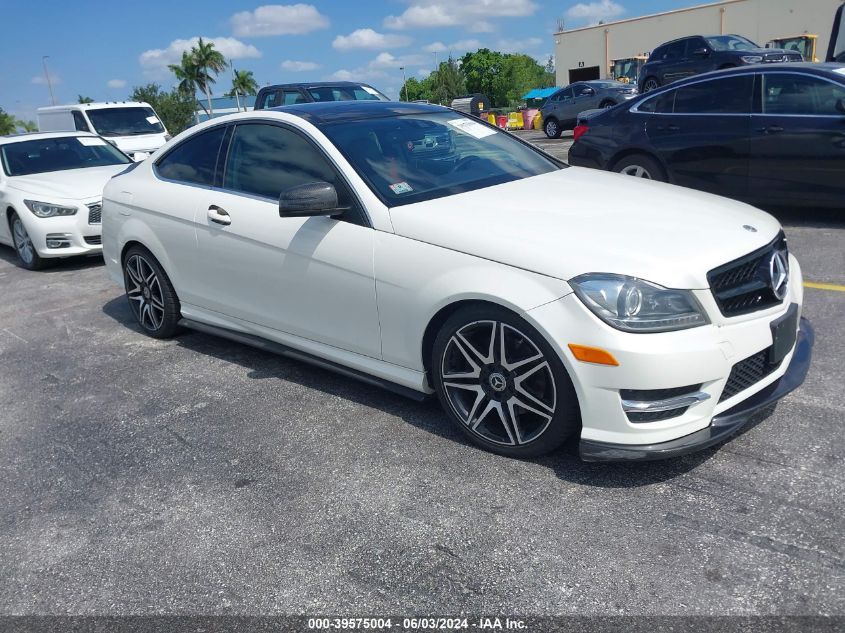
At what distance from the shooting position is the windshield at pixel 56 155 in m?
9.56

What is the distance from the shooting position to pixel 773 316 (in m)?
3.36

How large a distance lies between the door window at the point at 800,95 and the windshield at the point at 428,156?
12.1 ft

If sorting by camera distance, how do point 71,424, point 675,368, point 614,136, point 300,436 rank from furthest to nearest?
point 614,136 → point 71,424 → point 300,436 → point 675,368

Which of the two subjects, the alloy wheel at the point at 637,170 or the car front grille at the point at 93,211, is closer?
the alloy wheel at the point at 637,170

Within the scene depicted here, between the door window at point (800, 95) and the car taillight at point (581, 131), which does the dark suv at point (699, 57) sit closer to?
the car taillight at point (581, 131)

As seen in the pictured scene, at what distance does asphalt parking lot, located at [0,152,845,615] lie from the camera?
105 inches

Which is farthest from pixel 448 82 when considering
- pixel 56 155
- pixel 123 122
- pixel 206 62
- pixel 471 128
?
pixel 471 128

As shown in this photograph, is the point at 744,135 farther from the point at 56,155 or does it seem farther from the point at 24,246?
the point at 56,155

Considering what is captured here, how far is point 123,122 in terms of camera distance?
1697 centimetres

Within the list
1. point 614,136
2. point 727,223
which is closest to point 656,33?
point 614,136

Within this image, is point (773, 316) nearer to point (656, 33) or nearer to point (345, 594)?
point (345, 594)

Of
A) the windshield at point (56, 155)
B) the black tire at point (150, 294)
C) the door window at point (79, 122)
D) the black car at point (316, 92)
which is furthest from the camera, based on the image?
the door window at point (79, 122)

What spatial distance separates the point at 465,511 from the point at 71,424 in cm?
252

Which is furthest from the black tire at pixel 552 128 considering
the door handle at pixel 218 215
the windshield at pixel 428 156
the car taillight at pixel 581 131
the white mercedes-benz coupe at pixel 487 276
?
the door handle at pixel 218 215
